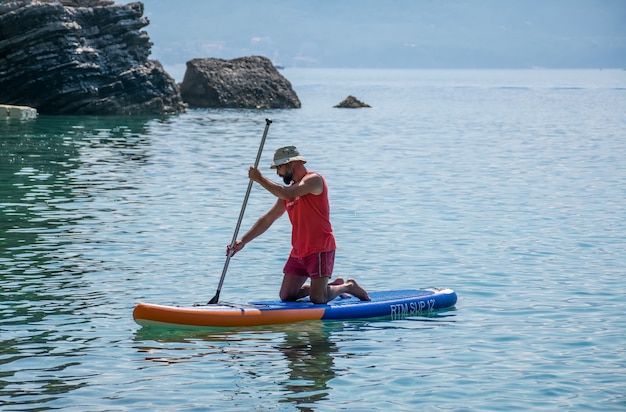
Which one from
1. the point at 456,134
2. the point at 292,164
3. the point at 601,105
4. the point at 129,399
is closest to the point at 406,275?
the point at 292,164

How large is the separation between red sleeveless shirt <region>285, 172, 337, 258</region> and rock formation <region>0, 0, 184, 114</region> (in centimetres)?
3730

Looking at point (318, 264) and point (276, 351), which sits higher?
point (318, 264)

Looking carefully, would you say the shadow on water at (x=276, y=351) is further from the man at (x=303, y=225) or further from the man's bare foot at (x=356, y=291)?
the man at (x=303, y=225)

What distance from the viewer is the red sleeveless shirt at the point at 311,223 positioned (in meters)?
13.4

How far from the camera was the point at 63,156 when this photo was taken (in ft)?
111

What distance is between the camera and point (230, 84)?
60.5 metres

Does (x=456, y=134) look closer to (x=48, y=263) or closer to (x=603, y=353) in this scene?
(x=48, y=263)

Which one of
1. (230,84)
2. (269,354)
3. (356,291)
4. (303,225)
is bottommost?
(269,354)

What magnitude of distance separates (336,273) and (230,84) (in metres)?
44.0

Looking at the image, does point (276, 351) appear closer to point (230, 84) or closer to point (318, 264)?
point (318, 264)

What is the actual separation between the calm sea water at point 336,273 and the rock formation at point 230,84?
22928mm

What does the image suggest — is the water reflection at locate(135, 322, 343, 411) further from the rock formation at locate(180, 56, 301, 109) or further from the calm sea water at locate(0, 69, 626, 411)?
the rock formation at locate(180, 56, 301, 109)

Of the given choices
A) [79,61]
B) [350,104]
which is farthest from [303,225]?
[350,104]

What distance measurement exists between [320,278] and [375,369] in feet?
6.39
